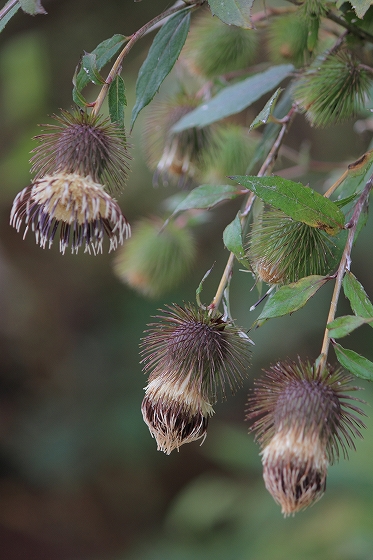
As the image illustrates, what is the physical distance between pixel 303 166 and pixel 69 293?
2132mm

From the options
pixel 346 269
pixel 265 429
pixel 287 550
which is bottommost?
pixel 287 550

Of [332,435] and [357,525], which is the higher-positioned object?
[332,435]

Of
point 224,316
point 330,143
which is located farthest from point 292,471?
point 330,143

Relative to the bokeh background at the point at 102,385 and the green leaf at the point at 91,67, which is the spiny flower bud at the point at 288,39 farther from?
the bokeh background at the point at 102,385

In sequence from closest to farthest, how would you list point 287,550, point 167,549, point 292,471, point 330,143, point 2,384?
1. point 292,471
2. point 287,550
3. point 167,549
4. point 330,143
5. point 2,384

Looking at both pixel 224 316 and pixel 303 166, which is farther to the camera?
pixel 303 166

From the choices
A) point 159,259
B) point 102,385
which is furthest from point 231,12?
point 102,385

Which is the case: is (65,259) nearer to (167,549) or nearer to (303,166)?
(167,549)

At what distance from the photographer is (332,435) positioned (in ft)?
2.27

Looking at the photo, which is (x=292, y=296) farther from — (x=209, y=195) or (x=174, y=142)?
(x=174, y=142)

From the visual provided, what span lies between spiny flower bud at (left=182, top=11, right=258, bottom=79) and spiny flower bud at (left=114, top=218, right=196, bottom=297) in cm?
34

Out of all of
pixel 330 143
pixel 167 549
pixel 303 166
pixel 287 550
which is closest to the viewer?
pixel 303 166

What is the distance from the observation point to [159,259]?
4.39ft

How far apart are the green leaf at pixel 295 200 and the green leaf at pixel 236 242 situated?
73 millimetres
